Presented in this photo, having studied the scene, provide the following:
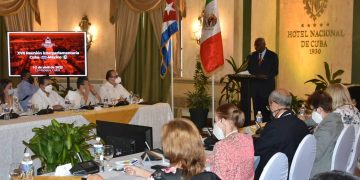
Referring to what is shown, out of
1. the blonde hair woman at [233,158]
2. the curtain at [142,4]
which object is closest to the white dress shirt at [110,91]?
the curtain at [142,4]

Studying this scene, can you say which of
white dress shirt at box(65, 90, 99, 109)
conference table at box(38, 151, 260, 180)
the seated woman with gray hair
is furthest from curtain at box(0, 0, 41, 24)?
the seated woman with gray hair

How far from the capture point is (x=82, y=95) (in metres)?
7.93

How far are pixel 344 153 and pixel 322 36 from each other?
567 centimetres

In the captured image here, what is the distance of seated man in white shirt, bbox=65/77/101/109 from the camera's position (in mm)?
7430

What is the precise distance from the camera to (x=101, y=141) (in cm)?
398

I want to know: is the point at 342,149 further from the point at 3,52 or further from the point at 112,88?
the point at 3,52

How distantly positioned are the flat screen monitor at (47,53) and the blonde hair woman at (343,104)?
6212 mm

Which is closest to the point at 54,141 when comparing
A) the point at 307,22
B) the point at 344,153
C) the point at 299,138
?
the point at 299,138

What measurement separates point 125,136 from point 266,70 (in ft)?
16.9

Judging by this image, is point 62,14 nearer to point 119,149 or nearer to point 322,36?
point 322,36

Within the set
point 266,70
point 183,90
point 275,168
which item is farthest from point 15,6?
point 275,168

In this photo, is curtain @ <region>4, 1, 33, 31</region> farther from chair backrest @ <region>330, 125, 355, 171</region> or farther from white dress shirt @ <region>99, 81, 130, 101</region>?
chair backrest @ <region>330, 125, 355, 171</region>

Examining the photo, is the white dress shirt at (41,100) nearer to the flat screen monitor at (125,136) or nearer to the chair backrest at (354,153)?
the flat screen monitor at (125,136)

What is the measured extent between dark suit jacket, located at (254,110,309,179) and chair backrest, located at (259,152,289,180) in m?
0.61
